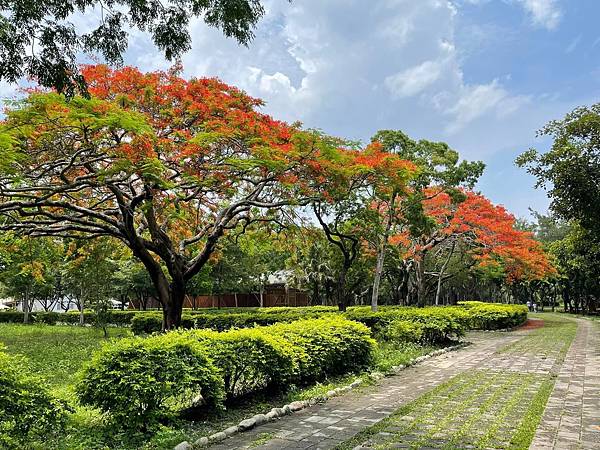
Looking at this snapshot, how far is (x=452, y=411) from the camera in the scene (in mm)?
5680

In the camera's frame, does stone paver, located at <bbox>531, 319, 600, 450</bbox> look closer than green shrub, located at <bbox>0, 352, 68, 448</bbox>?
No

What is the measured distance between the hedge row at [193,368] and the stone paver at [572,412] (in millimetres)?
3056

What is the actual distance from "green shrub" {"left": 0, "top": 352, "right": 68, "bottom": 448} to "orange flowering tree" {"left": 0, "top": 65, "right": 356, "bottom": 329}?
537 cm

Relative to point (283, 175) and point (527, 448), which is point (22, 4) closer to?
point (527, 448)

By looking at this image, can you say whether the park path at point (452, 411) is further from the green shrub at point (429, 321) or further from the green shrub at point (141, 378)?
the green shrub at point (429, 321)

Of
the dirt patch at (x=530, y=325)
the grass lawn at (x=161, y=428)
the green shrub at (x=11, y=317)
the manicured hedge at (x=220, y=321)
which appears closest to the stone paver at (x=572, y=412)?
the grass lawn at (x=161, y=428)

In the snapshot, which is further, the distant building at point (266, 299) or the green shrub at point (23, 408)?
the distant building at point (266, 299)

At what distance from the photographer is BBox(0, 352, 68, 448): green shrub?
3715 mm

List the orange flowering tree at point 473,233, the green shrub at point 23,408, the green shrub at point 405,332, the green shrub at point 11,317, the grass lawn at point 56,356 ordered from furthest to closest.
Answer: the green shrub at point 11,317 < the orange flowering tree at point 473,233 < the green shrub at point 405,332 < the grass lawn at point 56,356 < the green shrub at point 23,408

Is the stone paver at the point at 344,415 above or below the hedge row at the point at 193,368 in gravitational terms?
below

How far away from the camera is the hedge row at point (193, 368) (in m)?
4.46

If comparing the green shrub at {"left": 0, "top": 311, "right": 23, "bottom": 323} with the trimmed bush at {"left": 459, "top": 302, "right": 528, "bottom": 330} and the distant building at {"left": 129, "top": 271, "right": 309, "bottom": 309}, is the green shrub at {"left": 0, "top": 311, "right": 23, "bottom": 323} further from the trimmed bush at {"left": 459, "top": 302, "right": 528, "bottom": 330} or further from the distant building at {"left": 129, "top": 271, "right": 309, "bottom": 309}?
the trimmed bush at {"left": 459, "top": 302, "right": 528, "bottom": 330}

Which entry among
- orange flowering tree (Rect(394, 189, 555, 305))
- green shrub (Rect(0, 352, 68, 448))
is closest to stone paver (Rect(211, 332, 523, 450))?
green shrub (Rect(0, 352, 68, 448))

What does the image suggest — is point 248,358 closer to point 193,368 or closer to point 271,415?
point 271,415
